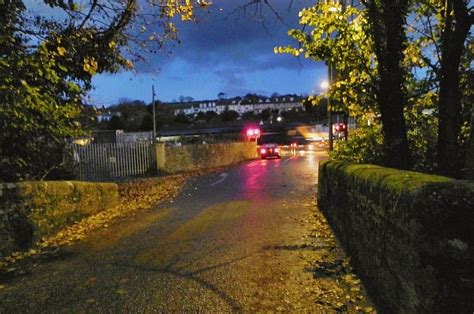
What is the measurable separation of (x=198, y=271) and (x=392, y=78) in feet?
16.2

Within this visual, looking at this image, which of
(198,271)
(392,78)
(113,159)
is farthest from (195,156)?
(198,271)

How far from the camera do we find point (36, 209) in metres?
9.72

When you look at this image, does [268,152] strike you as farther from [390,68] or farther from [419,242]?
[419,242]

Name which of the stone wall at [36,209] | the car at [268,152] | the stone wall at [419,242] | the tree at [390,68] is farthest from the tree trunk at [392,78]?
the car at [268,152]

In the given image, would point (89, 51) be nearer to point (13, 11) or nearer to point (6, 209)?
point (13, 11)

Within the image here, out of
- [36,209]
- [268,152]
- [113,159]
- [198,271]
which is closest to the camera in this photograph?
[198,271]

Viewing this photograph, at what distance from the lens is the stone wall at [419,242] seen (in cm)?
351

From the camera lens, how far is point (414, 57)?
417 inches

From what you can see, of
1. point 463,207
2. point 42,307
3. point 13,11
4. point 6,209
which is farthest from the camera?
point 13,11

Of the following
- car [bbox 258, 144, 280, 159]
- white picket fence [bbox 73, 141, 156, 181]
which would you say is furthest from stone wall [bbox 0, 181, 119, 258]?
car [bbox 258, 144, 280, 159]

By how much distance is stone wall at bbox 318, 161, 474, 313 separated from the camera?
3.51 metres

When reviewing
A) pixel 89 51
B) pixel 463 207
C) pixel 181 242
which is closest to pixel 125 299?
pixel 181 242

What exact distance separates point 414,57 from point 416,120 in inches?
52.4

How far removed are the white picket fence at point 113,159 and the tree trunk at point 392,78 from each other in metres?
18.3
